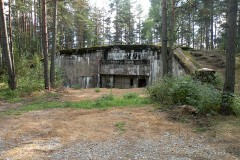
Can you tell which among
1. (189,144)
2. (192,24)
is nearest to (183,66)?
(189,144)

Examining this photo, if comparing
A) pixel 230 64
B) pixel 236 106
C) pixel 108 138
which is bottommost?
pixel 108 138

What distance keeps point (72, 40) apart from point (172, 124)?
3650 centimetres

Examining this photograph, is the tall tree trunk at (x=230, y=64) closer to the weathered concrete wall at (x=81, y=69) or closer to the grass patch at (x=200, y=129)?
the grass patch at (x=200, y=129)

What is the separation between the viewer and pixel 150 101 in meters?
9.92

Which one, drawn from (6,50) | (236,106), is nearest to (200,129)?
(236,106)

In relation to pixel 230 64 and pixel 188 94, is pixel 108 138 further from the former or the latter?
pixel 230 64

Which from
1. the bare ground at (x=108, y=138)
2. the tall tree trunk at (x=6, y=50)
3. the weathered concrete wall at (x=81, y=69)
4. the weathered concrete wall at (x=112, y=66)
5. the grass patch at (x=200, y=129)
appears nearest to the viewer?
the bare ground at (x=108, y=138)

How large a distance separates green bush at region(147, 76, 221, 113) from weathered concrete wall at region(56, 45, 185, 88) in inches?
325

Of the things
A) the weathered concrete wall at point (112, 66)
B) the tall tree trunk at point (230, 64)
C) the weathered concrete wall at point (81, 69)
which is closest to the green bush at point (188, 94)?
the tall tree trunk at point (230, 64)

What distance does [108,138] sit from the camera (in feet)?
18.7

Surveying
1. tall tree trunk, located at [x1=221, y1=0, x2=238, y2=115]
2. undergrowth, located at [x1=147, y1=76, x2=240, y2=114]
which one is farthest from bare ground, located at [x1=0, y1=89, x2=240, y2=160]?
tall tree trunk, located at [x1=221, y1=0, x2=238, y2=115]

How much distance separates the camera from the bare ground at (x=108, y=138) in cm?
474

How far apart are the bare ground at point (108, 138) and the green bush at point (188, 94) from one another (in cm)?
93

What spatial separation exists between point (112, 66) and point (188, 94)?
40.7 feet
